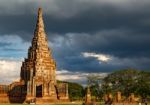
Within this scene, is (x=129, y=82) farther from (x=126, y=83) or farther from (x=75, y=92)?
(x=75, y=92)

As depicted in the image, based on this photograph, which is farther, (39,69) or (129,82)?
(39,69)

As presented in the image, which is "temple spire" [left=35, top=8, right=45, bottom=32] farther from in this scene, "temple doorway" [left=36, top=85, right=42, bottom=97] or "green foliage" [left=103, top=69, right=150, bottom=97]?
"green foliage" [left=103, top=69, right=150, bottom=97]

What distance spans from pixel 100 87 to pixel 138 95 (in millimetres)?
19709

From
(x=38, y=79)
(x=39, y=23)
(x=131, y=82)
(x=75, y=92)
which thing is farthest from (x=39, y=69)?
(x=131, y=82)

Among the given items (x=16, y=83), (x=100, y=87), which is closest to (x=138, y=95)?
(x=100, y=87)

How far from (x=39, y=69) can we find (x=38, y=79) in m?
3.86

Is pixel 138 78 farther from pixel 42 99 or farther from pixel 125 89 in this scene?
pixel 42 99

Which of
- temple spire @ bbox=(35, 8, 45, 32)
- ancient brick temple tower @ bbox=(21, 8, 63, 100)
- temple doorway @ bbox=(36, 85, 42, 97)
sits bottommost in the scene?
temple doorway @ bbox=(36, 85, 42, 97)

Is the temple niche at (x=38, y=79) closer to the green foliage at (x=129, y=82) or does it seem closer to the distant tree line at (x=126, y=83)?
the distant tree line at (x=126, y=83)

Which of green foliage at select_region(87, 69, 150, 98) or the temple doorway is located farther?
the temple doorway

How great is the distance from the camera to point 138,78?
111062mm

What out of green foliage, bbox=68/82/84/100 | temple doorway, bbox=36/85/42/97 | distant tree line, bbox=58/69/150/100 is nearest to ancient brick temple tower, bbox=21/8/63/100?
temple doorway, bbox=36/85/42/97

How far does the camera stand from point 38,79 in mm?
134500

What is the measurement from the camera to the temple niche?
130750mm
